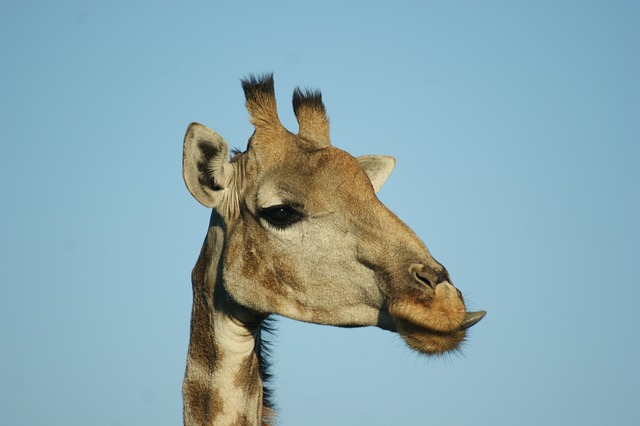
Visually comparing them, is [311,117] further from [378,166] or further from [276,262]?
[276,262]

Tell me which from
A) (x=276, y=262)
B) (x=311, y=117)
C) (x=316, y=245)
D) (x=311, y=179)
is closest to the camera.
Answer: (x=316, y=245)

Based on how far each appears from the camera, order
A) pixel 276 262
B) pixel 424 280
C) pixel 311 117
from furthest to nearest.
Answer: pixel 311 117, pixel 276 262, pixel 424 280

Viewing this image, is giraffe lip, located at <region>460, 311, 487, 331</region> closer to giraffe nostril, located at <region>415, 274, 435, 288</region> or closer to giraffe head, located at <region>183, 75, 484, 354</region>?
giraffe head, located at <region>183, 75, 484, 354</region>

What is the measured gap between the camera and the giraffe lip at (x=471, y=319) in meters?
7.85

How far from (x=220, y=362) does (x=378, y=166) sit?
12.7 ft

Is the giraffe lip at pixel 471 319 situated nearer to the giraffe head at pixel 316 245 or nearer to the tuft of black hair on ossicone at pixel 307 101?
the giraffe head at pixel 316 245

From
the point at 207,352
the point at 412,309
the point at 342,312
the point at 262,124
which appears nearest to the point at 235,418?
the point at 207,352

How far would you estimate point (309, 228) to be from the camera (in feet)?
29.6

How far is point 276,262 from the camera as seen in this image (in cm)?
911

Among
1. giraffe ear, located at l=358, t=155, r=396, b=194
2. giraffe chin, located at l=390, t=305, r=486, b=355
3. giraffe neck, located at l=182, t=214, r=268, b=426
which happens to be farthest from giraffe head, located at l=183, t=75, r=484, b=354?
giraffe ear, located at l=358, t=155, r=396, b=194

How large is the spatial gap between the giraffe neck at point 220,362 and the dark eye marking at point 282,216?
2.53 feet

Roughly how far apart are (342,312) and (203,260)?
1.96 m

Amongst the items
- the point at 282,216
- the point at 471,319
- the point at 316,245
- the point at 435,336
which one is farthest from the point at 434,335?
the point at 282,216

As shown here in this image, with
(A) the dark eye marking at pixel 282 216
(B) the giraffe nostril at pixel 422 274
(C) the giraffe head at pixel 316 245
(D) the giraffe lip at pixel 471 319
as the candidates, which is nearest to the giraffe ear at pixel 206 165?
(C) the giraffe head at pixel 316 245
